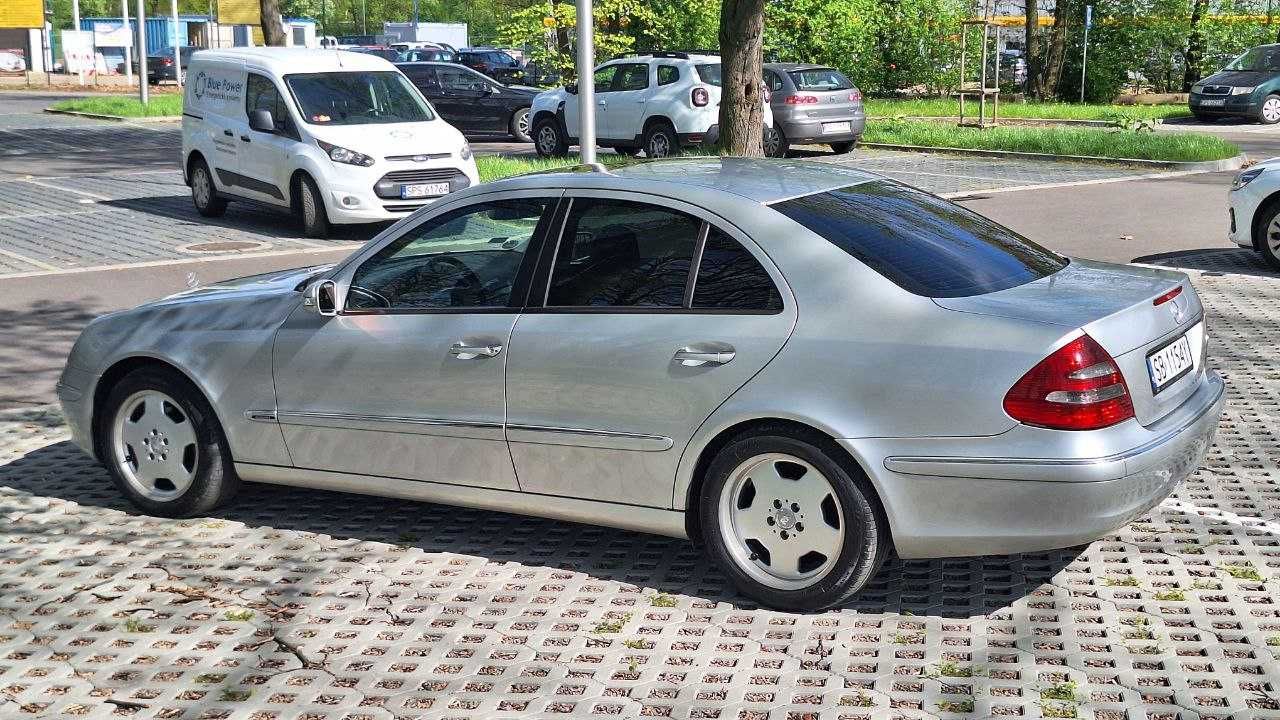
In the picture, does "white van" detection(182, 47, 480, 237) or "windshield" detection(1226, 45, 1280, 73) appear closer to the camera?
"white van" detection(182, 47, 480, 237)

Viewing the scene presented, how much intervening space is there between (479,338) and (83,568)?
5.76ft

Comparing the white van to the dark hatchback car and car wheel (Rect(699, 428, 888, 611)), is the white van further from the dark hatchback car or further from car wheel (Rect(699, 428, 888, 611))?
the dark hatchback car

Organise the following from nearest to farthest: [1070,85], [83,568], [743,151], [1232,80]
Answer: [83,568], [743,151], [1232,80], [1070,85]

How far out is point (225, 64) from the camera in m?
17.4

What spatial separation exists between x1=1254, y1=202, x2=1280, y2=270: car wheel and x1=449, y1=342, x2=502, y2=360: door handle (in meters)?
9.35

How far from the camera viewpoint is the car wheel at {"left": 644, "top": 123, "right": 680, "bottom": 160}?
78.8 feet

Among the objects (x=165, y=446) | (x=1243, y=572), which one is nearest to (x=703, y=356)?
(x=1243, y=572)

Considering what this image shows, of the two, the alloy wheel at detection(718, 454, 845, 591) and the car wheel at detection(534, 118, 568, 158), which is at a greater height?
the car wheel at detection(534, 118, 568, 158)

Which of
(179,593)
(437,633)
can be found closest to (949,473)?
(437,633)

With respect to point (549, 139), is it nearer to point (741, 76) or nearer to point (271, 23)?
point (271, 23)

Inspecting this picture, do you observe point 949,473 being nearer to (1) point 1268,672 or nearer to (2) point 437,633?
(1) point 1268,672

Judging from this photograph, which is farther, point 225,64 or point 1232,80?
point 1232,80

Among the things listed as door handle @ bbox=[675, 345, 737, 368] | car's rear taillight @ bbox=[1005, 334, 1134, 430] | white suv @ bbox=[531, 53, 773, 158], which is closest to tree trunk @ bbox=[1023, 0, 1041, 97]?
white suv @ bbox=[531, 53, 773, 158]

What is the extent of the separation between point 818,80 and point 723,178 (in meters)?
20.6
